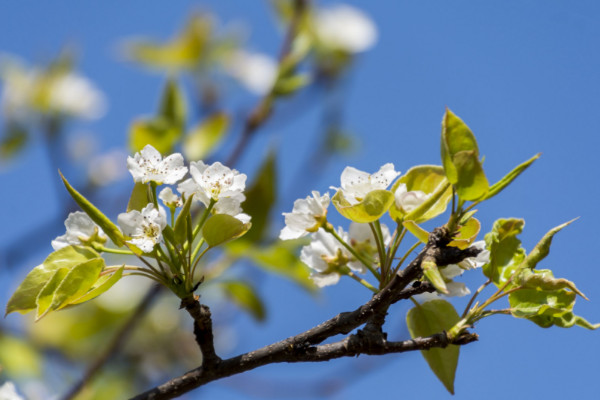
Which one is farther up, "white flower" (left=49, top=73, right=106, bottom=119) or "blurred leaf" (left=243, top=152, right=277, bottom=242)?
"white flower" (left=49, top=73, right=106, bottom=119)

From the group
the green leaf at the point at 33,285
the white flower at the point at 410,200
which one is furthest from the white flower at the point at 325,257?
the green leaf at the point at 33,285

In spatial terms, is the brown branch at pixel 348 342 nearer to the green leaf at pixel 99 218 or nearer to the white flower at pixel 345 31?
the green leaf at pixel 99 218

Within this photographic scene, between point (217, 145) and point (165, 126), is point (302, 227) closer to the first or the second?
point (165, 126)

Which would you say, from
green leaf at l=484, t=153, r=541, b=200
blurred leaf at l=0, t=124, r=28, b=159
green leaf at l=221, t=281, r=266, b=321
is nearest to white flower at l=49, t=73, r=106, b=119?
blurred leaf at l=0, t=124, r=28, b=159

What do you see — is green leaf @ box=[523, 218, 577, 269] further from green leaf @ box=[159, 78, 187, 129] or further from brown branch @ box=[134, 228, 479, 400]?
green leaf @ box=[159, 78, 187, 129]

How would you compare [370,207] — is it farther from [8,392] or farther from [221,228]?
[8,392]

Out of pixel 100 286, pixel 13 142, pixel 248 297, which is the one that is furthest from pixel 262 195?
pixel 13 142
